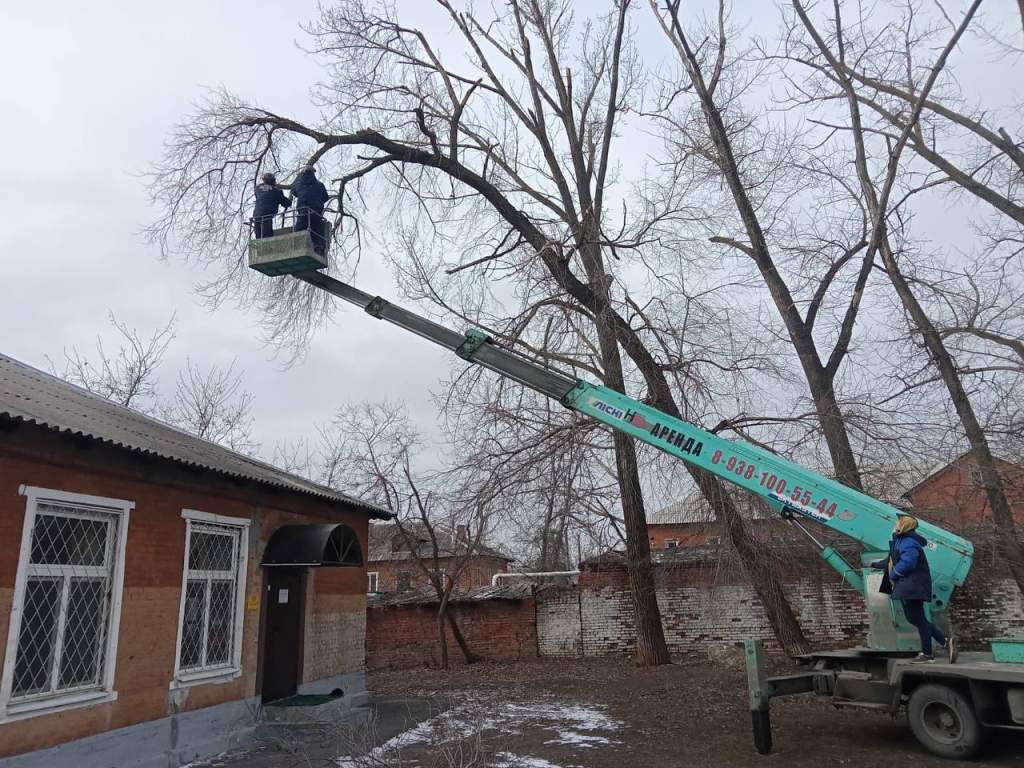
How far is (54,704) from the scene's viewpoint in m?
6.95

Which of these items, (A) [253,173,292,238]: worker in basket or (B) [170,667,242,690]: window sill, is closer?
(B) [170,667,242,690]: window sill

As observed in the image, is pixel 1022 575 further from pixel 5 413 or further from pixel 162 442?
pixel 5 413

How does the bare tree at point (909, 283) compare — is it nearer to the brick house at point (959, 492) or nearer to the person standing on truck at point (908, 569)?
the brick house at point (959, 492)

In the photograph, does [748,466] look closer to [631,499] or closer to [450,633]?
[631,499]

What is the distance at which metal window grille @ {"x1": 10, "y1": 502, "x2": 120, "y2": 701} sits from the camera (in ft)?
22.9

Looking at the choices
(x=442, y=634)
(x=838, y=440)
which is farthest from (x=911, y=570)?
(x=442, y=634)

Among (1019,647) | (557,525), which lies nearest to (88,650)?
(1019,647)

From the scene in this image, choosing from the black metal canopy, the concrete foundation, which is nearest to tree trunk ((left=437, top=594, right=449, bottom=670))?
the concrete foundation

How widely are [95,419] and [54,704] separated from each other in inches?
122

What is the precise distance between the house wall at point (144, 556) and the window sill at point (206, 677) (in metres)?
0.06

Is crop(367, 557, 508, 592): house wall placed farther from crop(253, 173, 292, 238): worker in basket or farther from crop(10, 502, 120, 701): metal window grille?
crop(10, 502, 120, 701): metal window grille

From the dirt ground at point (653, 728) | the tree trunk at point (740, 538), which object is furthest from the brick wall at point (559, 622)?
the tree trunk at point (740, 538)

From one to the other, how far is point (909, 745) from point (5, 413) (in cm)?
929

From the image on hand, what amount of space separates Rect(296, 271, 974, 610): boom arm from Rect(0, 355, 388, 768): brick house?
3.14 metres
